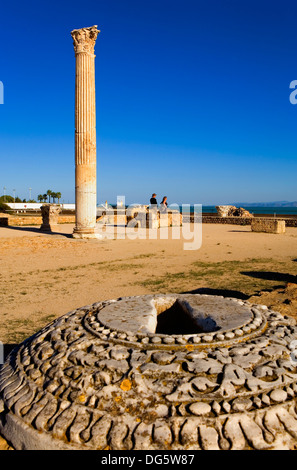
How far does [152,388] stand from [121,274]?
534 centimetres

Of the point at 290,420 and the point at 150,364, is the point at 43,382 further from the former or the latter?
the point at 290,420

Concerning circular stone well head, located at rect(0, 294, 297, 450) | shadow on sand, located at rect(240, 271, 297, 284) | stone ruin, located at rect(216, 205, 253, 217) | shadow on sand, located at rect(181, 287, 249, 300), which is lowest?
shadow on sand, located at rect(181, 287, 249, 300)

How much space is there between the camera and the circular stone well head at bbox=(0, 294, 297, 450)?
152cm

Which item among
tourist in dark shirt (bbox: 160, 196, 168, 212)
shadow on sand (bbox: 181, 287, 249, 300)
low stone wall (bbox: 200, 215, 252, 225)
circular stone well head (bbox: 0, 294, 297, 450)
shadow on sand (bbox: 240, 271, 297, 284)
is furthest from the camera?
low stone wall (bbox: 200, 215, 252, 225)

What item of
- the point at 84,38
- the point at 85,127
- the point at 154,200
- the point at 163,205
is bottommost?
the point at 163,205

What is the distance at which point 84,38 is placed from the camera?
42.8 feet

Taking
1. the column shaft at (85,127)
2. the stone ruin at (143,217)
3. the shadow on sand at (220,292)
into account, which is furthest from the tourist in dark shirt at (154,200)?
the shadow on sand at (220,292)

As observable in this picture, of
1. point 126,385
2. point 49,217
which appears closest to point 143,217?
point 49,217

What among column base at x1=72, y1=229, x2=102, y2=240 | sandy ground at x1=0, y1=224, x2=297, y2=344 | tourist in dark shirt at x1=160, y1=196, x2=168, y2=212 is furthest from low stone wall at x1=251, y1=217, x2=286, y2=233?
column base at x1=72, y1=229, x2=102, y2=240

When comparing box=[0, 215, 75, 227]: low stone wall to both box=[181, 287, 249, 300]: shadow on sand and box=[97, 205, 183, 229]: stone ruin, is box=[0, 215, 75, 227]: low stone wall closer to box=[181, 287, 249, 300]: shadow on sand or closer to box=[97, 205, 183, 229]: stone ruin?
box=[97, 205, 183, 229]: stone ruin

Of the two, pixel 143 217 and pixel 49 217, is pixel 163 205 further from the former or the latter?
pixel 49 217

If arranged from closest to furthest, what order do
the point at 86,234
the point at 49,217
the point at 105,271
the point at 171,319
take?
the point at 171,319 < the point at 105,271 < the point at 86,234 < the point at 49,217

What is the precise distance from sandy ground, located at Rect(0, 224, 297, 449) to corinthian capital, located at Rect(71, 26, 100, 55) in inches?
301

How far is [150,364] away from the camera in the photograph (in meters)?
1.80
